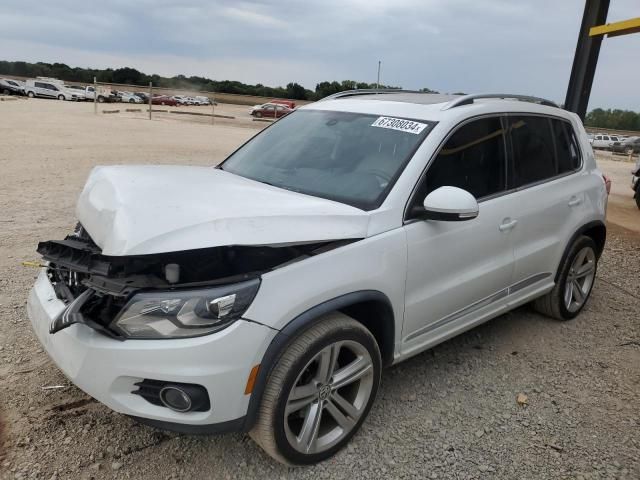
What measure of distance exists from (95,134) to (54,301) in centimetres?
1862

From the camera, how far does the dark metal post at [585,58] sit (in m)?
10.1

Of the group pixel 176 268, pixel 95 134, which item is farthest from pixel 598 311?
pixel 95 134

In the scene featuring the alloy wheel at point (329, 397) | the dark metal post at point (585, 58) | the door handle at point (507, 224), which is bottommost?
the alloy wheel at point (329, 397)

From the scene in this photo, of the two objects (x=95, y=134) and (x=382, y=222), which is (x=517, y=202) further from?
(x=95, y=134)

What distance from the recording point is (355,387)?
111 inches

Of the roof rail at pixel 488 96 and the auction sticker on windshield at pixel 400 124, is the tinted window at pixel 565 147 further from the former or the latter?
the auction sticker on windshield at pixel 400 124

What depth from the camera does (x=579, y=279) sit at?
4680mm

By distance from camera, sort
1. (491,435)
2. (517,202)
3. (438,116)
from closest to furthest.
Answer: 1. (491,435)
2. (438,116)
3. (517,202)

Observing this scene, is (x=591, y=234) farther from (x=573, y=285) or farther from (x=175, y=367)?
(x=175, y=367)

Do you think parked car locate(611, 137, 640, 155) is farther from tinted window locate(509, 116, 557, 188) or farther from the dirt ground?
the dirt ground

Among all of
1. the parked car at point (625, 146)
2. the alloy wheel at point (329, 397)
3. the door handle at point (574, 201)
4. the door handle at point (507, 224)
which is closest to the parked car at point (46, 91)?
the parked car at point (625, 146)

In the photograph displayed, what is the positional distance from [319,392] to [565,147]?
2981mm

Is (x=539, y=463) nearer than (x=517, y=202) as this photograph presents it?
Yes

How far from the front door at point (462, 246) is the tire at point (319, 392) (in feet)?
1.25
